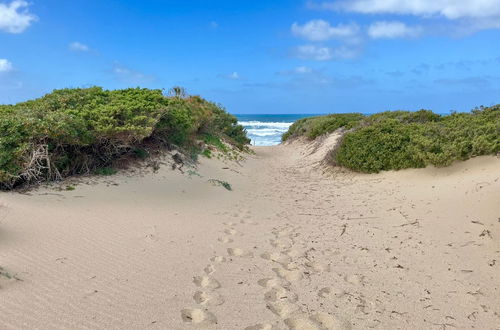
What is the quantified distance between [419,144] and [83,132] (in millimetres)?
8416

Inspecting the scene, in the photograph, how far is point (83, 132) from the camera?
754cm

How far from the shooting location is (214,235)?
5844mm

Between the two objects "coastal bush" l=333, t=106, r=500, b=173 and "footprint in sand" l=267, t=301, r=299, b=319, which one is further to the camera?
"coastal bush" l=333, t=106, r=500, b=173

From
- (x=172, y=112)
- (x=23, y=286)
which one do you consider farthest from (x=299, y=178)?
(x=23, y=286)

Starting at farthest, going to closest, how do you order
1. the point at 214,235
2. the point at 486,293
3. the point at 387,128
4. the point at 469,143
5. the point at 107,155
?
1. the point at 387,128
2. the point at 469,143
3. the point at 107,155
4. the point at 214,235
5. the point at 486,293

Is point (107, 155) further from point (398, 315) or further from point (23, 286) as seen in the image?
point (398, 315)

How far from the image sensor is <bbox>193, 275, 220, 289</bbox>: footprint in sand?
403cm

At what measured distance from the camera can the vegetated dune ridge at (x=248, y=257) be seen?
343 centimetres

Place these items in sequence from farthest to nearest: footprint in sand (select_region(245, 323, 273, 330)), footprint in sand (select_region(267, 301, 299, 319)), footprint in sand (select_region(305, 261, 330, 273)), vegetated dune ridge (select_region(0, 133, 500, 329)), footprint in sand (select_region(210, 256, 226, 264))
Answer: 1. footprint in sand (select_region(210, 256, 226, 264))
2. footprint in sand (select_region(305, 261, 330, 273))
3. footprint in sand (select_region(267, 301, 299, 319))
4. vegetated dune ridge (select_region(0, 133, 500, 329))
5. footprint in sand (select_region(245, 323, 273, 330))

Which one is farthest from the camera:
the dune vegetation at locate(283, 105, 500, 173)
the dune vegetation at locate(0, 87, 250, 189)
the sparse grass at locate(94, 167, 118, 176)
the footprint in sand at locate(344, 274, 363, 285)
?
the dune vegetation at locate(283, 105, 500, 173)

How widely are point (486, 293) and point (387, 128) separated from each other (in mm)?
8316

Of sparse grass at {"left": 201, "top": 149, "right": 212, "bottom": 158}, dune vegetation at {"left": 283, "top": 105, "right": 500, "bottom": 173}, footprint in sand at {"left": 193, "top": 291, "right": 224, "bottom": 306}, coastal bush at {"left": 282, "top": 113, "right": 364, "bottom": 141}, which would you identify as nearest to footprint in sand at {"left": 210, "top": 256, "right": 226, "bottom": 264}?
footprint in sand at {"left": 193, "top": 291, "right": 224, "bottom": 306}

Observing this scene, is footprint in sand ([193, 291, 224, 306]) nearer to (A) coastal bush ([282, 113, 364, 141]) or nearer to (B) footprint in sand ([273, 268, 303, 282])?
(B) footprint in sand ([273, 268, 303, 282])

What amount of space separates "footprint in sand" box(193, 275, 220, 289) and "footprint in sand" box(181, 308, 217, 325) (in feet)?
1.77
